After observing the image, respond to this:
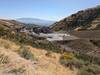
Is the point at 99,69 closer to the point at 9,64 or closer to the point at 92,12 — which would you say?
the point at 9,64

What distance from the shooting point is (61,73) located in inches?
419

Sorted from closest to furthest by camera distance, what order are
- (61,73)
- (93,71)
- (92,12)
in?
(61,73)
(93,71)
(92,12)

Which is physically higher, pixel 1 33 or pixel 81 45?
pixel 1 33

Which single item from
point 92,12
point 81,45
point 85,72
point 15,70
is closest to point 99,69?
point 85,72

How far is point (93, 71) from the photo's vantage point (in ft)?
39.0

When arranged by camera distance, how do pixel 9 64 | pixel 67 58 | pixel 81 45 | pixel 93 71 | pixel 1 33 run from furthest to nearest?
pixel 81 45, pixel 1 33, pixel 67 58, pixel 93 71, pixel 9 64

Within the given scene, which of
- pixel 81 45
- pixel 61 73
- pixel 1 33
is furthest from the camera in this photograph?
pixel 81 45

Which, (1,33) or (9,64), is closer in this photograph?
(9,64)

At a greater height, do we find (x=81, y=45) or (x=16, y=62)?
(x=16, y=62)

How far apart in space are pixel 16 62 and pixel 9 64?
0.54 meters

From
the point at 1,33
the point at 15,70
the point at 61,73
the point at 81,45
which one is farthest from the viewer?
the point at 81,45

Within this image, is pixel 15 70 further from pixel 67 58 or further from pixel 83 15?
pixel 83 15

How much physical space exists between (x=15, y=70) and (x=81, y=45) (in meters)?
28.6

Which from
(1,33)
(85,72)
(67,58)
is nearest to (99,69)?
(85,72)
